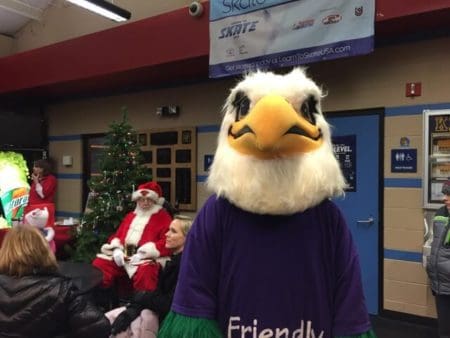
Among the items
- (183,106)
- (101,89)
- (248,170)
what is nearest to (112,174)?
(183,106)

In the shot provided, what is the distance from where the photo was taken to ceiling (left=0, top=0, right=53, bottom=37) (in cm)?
706

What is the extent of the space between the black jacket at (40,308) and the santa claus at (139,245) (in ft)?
5.25

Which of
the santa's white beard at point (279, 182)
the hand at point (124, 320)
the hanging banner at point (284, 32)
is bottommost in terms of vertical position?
the hand at point (124, 320)

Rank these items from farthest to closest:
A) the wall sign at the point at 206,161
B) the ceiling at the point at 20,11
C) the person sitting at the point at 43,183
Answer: the ceiling at the point at 20,11, the person sitting at the point at 43,183, the wall sign at the point at 206,161

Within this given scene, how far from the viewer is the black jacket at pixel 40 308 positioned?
6.23 ft

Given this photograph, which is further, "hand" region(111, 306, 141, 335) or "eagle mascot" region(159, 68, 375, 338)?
"hand" region(111, 306, 141, 335)

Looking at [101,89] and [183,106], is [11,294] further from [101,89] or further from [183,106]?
[101,89]

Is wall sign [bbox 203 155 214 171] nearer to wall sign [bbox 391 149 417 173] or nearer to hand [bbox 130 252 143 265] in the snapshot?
hand [bbox 130 252 143 265]

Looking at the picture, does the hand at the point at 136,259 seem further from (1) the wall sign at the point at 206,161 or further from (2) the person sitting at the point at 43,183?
(2) the person sitting at the point at 43,183

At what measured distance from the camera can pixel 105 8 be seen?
525cm

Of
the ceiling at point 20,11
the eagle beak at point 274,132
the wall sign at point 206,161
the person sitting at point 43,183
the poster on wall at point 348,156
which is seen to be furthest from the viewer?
the ceiling at point 20,11

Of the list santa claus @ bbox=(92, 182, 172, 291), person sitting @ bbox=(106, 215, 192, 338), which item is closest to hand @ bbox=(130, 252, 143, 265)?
santa claus @ bbox=(92, 182, 172, 291)

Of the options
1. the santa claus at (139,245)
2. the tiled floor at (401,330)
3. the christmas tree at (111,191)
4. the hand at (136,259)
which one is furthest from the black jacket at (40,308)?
the tiled floor at (401,330)

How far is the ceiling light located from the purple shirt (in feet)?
14.6
